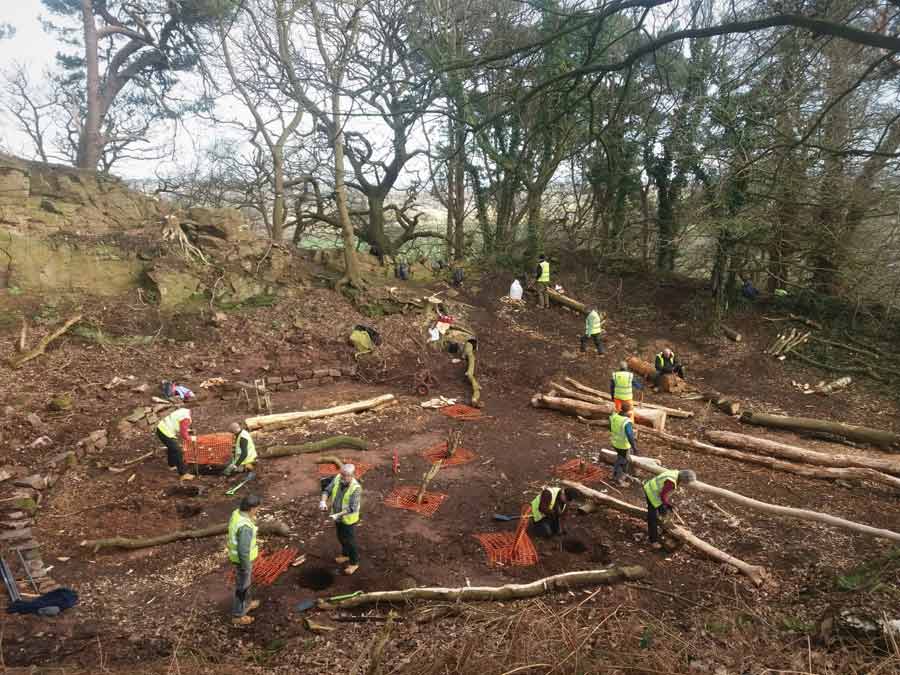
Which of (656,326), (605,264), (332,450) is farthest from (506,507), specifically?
(605,264)

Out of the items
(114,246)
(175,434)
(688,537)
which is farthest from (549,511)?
(114,246)

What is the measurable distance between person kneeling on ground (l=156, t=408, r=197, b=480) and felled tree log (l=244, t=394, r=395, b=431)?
1746 millimetres

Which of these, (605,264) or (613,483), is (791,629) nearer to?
(613,483)

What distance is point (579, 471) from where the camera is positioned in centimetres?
875

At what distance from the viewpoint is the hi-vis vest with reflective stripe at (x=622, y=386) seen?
9.09m

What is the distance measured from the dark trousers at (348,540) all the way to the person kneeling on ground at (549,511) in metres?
2.37

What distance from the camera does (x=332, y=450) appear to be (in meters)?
9.54

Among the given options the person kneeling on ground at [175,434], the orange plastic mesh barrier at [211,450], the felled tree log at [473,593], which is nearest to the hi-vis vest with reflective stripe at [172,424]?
the person kneeling on ground at [175,434]

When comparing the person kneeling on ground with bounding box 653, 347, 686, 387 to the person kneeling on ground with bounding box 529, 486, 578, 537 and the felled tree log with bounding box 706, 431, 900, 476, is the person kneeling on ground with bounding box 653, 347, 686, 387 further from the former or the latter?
the person kneeling on ground with bounding box 529, 486, 578, 537

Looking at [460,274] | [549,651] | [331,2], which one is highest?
[331,2]

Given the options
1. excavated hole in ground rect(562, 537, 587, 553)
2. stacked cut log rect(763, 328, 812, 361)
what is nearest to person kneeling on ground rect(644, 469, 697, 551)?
excavated hole in ground rect(562, 537, 587, 553)

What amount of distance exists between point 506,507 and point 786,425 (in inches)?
264

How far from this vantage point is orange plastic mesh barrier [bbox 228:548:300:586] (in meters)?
6.02

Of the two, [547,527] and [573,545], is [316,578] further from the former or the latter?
[573,545]
